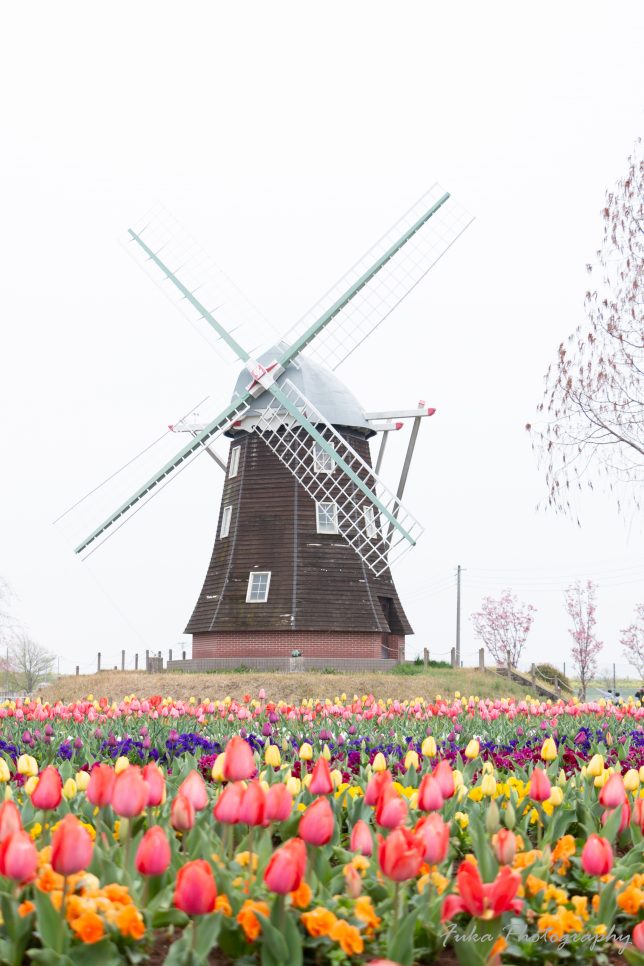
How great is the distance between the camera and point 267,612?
94.4 feet

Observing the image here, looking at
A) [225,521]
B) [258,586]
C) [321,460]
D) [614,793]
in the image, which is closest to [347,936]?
[614,793]

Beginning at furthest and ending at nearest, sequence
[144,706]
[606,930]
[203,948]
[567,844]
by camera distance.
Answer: [144,706]
[567,844]
[606,930]
[203,948]

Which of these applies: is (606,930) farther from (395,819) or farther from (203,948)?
(203,948)

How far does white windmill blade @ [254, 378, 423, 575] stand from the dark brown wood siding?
18.5 inches

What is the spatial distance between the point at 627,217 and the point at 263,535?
48.1ft

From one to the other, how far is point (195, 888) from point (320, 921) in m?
0.63

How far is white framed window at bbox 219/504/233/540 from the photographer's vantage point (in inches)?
1195

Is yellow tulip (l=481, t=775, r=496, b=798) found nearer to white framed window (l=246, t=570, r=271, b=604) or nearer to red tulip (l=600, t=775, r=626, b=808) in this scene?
red tulip (l=600, t=775, r=626, b=808)

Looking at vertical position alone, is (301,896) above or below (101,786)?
below

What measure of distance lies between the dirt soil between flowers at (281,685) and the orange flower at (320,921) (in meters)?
21.7

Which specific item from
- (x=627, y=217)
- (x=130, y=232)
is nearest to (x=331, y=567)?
(x=130, y=232)

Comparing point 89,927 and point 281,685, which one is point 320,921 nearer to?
point 89,927

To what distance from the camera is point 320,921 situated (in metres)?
3.71

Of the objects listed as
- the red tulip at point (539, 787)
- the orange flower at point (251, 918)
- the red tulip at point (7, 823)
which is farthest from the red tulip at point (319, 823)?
the red tulip at point (539, 787)
